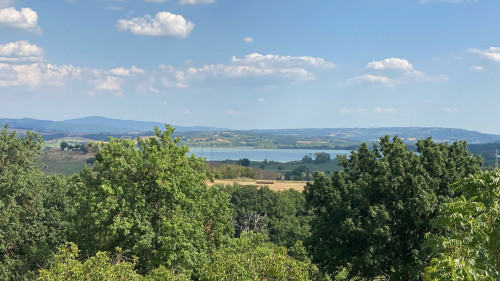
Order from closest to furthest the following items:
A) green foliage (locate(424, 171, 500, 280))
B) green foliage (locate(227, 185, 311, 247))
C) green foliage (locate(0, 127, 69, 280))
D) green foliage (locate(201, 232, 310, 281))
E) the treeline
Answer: green foliage (locate(424, 171, 500, 280))
green foliage (locate(201, 232, 310, 281))
the treeline
green foliage (locate(0, 127, 69, 280))
green foliage (locate(227, 185, 311, 247))

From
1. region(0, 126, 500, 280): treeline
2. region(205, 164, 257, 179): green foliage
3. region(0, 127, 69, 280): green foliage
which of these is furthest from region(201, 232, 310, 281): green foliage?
region(205, 164, 257, 179): green foliage

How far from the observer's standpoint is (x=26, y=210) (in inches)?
1245

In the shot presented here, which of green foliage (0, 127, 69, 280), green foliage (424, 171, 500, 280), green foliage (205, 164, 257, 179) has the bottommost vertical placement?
green foliage (205, 164, 257, 179)

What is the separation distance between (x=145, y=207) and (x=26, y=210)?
40.4 feet

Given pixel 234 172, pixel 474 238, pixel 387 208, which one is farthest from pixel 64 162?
pixel 474 238

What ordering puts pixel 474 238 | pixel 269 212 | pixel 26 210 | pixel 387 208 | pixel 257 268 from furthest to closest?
pixel 269 212 < pixel 26 210 < pixel 387 208 < pixel 257 268 < pixel 474 238

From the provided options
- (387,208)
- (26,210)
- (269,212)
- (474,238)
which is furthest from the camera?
(269,212)

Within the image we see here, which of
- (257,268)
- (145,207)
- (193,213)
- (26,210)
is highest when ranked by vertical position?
(145,207)

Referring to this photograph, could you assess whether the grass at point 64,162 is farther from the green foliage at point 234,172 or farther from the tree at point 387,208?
the tree at point 387,208

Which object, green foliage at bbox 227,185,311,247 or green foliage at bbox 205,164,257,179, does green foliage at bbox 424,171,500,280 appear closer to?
green foliage at bbox 227,185,311,247

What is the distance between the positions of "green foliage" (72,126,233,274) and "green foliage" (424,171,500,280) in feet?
53.4

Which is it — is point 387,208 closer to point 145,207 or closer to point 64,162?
point 145,207

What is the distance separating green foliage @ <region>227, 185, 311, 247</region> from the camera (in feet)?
242

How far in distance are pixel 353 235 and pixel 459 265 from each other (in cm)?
1714
